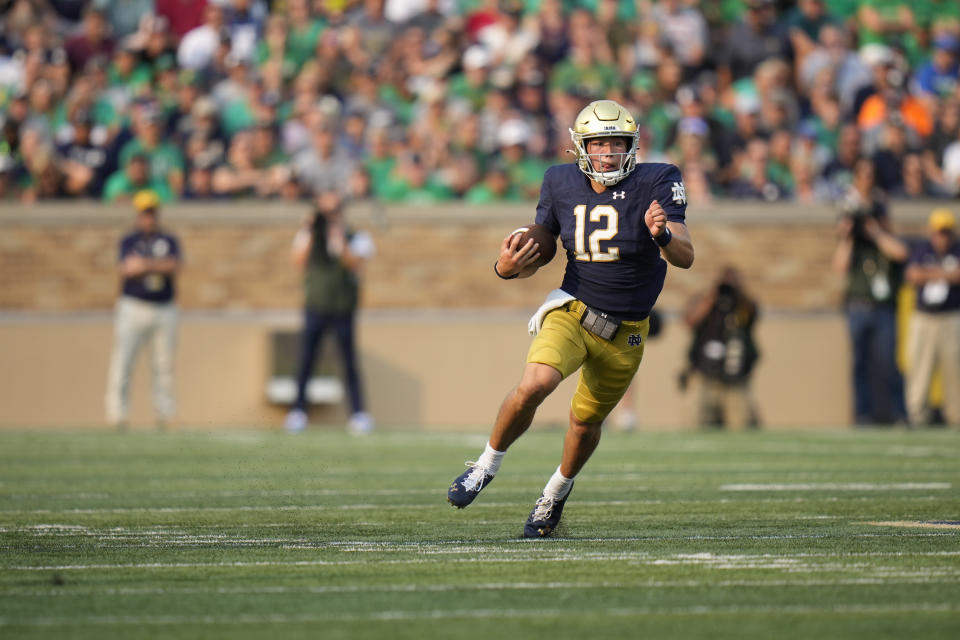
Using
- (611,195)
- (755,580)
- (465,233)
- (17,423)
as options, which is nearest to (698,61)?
(465,233)

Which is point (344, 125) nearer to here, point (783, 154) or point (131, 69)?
point (131, 69)

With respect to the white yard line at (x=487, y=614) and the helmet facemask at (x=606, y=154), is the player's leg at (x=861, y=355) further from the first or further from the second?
the white yard line at (x=487, y=614)

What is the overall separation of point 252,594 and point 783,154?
42.4ft

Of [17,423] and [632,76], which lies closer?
[17,423]

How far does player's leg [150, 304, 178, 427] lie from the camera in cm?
1516

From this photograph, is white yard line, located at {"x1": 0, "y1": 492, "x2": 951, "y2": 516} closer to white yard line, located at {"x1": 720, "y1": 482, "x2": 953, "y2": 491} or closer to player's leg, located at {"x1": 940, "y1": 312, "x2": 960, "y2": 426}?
white yard line, located at {"x1": 720, "y1": 482, "x2": 953, "y2": 491}

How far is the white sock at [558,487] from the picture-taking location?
275 inches

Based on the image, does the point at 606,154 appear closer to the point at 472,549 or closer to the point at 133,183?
the point at 472,549

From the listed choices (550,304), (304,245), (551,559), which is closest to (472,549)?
(551,559)

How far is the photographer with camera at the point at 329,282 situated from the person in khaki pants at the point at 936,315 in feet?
16.9

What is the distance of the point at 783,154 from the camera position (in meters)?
17.3

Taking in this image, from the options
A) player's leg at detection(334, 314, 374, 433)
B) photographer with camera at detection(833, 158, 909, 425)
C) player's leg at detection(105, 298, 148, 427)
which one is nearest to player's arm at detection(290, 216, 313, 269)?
player's leg at detection(334, 314, 374, 433)

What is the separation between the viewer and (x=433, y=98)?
1695cm

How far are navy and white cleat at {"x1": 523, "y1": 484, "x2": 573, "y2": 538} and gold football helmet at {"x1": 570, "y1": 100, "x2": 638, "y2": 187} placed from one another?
1.41 m
